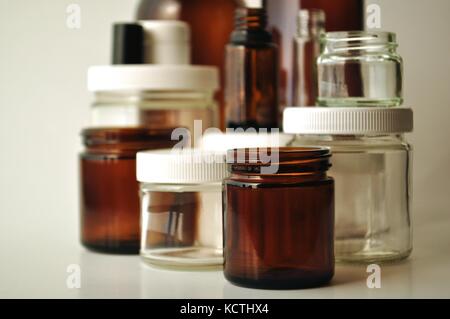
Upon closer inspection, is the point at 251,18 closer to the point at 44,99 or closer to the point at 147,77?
the point at 147,77

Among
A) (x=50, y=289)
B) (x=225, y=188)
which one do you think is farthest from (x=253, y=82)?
(x=50, y=289)

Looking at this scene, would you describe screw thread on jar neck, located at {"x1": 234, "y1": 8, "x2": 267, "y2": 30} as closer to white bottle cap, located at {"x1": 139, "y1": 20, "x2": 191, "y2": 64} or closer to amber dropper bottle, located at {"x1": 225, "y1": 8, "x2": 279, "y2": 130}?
amber dropper bottle, located at {"x1": 225, "y1": 8, "x2": 279, "y2": 130}

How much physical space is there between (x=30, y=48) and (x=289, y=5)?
1.23 feet

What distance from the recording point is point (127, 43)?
103 centimetres

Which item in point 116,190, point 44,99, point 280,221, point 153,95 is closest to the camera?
point 280,221

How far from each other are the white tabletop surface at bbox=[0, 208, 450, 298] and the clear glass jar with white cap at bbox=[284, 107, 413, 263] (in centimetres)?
2

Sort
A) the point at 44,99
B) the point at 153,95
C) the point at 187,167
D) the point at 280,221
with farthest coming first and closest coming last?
the point at 44,99
the point at 153,95
the point at 187,167
the point at 280,221

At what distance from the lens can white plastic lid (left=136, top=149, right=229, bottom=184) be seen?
0.79m

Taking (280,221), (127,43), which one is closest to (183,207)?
(280,221)

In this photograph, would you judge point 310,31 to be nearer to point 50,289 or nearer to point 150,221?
point 150,221

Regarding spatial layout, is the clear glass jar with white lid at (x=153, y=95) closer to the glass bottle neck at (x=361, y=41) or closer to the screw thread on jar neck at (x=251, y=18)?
the screw thread on jar neck at (x=251, y=18)

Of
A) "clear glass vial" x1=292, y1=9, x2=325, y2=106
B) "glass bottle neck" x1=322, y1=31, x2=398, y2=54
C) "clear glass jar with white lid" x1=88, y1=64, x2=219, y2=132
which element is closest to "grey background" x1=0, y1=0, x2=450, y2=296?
"clear glass jar with white lid" x1=88, y1=64, x2=219, y2=132

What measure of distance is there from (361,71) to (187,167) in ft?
0.67

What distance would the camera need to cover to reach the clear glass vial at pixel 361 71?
83cm
